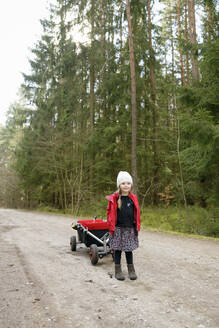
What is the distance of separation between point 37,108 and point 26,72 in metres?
3.86

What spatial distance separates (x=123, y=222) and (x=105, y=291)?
3.66ft

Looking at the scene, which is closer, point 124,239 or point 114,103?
point 124,239

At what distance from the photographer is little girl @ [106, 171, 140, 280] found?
4.16m

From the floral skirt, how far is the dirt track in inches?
18.9

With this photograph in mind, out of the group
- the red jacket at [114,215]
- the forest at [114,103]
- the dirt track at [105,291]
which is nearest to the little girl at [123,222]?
the red jacket at [114,215]

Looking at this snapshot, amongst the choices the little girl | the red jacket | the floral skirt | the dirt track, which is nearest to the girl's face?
the little girl

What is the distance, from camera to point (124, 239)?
165 inches

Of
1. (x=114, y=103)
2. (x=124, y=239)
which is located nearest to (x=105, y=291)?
(x=124, y=239)

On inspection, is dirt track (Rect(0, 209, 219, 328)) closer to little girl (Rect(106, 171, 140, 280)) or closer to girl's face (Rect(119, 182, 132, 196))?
little girl (Rect(106, 171, 140, 280))

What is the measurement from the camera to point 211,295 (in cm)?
329

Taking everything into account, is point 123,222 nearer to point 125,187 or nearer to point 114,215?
point 114,215

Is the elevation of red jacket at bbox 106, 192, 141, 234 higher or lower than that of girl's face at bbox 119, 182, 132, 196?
lower

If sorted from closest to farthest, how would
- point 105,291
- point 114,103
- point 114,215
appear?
point 105,291
point 114,215
point 114,103

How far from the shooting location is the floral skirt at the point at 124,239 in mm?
4161
